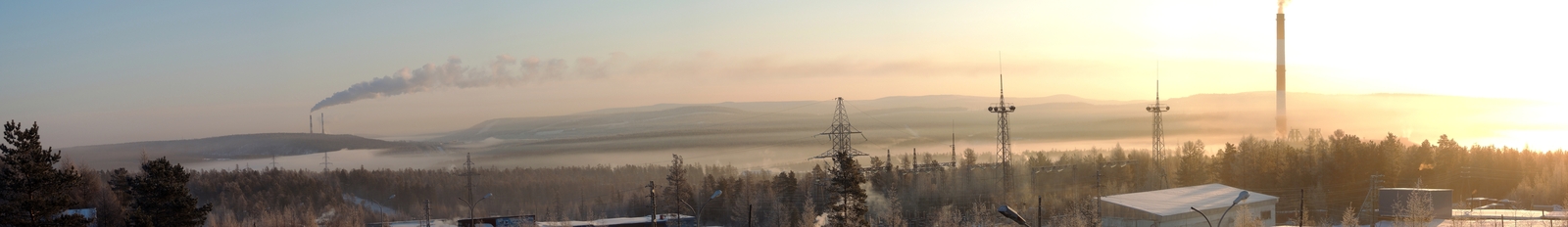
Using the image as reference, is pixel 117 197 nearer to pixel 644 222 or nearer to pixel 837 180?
pixel 644 222

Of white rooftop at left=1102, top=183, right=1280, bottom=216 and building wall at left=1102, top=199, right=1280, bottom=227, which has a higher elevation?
white rooftop at left=1102, top=183, right=1280, bottom=216

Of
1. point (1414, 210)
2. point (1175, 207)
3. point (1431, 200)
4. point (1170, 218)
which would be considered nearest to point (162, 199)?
point (1170, 218)

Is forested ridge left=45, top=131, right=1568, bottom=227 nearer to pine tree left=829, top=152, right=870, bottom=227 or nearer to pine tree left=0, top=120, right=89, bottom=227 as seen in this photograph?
pine tree left=829, top=152, right=870, bottom=227

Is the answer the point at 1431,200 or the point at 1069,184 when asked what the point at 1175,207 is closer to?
the point at 1431,200

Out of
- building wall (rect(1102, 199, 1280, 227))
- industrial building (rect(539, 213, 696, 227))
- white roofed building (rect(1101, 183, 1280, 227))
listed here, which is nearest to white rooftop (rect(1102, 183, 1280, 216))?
white roofed building (rect(1101, 183, 1280, 227))

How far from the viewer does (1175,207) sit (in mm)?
80812

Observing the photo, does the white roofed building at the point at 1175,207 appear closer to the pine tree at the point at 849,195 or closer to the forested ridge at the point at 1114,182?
the forested ridge at the point at 1114,182

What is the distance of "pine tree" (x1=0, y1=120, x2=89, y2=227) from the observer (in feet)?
137

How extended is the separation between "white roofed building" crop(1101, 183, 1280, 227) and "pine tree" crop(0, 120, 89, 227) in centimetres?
6100

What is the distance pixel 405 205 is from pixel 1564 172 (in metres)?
140

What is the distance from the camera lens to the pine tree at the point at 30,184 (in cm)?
4178

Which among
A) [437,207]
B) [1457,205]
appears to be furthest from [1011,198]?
[437,207]

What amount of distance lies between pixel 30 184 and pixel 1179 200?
232 feet

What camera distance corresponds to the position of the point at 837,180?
5766 cm
